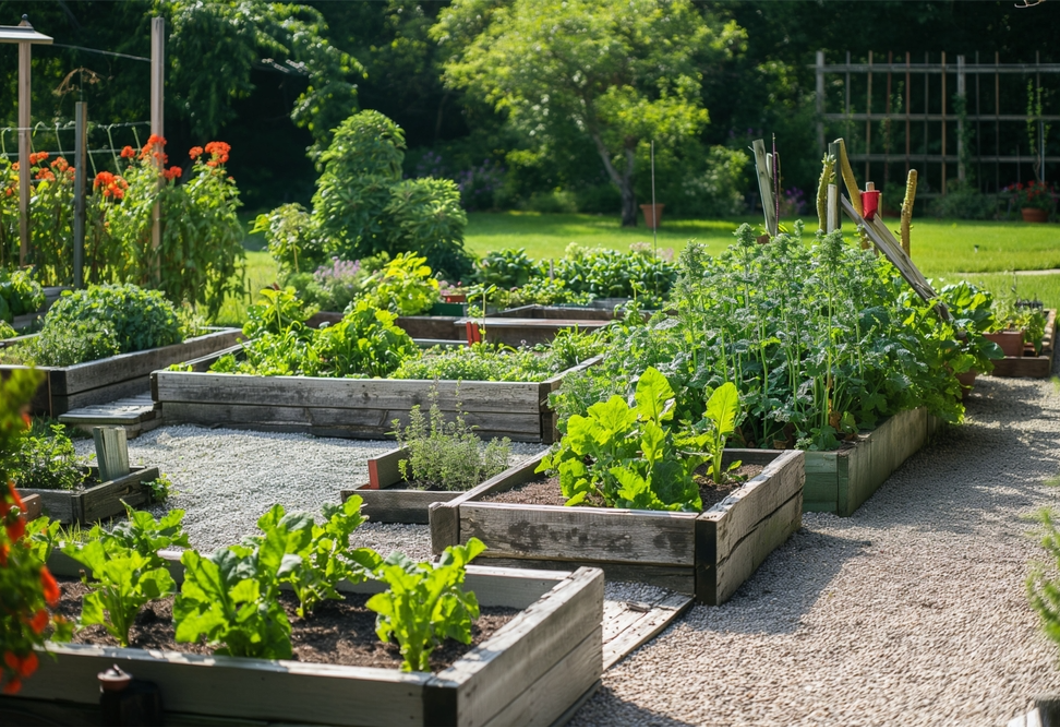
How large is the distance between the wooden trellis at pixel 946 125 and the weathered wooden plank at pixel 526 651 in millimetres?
18871

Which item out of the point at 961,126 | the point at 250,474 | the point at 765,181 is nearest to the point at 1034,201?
the point at 961,126

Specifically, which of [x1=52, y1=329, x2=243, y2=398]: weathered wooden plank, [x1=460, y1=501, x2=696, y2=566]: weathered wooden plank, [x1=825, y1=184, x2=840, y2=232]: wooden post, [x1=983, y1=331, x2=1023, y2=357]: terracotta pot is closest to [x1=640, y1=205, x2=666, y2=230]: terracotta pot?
[x1=983, y1=331, x2=1023, y2=357]: terracotta pot

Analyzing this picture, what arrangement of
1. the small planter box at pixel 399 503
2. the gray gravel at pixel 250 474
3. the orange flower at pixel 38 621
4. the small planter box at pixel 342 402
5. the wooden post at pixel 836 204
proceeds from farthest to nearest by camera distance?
1. the wooden post at pixel 836 204
2. the small planter box at pixel 342 402
3. the small planter box at pixel 399 503
4. the gray gravel at pixel 250 474
5. the orange flower at pixel 38 621

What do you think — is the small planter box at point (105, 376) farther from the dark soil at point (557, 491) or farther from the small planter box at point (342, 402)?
the dark soil at point (557, 491)

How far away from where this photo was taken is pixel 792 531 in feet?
14.8

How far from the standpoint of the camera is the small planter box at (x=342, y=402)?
19.9 feet

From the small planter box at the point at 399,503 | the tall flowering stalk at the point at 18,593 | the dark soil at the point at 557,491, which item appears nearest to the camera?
the tall flowering stalk at the point at 18,593

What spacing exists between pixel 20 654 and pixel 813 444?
11.6 feet

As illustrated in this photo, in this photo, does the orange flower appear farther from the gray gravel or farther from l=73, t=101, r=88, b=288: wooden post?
l=73, t=101, r=88, b=288: wooden post

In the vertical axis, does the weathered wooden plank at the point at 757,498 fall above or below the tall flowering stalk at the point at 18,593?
below

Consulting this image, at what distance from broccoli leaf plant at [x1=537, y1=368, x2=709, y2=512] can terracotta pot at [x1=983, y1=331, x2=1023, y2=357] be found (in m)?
4.58

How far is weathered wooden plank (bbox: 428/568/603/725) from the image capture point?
247 cm

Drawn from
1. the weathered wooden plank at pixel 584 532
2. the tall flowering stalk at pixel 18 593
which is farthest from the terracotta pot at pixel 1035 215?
the tall flowering stalk at pixel 18 593

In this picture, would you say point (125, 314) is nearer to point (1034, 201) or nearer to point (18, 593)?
point (18, 593)
